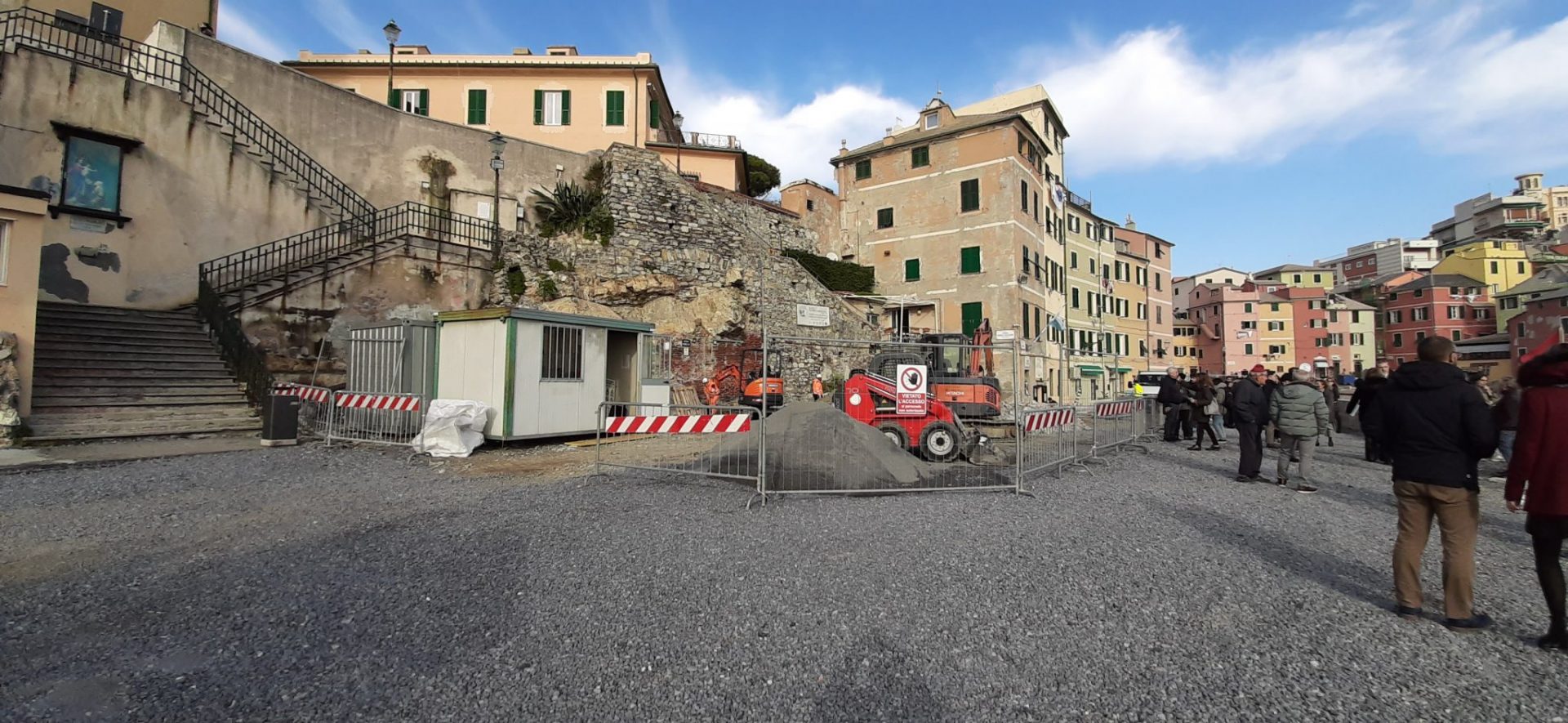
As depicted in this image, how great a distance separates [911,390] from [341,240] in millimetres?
15049

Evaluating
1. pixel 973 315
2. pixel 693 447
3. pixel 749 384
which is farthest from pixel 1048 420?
pixel 973 315

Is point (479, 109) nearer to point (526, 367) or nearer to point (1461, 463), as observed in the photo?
point (526, 367)

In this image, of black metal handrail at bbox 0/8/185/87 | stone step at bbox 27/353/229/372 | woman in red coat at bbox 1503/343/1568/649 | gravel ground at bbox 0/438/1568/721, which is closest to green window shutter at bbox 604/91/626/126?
black metal handrail at bbox 0/8/185/87

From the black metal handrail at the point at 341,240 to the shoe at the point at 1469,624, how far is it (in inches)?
715

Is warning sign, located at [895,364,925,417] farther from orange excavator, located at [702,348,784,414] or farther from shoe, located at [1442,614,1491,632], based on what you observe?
orange excavator, located at [702,348,784,414]

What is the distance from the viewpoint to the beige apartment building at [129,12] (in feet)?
60.5

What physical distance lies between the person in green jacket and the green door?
22.9 meters

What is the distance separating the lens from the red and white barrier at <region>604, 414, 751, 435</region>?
7.30 meters

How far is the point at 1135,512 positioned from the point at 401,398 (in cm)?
1063

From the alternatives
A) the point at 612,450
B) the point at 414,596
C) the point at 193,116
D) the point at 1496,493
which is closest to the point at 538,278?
the point at 193,116

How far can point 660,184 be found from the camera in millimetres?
21031

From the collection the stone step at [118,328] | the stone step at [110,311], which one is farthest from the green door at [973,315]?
the stone step at [110,311]

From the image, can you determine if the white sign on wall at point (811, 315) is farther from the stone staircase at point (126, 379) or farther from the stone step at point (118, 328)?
the stone step at point (118, 328)

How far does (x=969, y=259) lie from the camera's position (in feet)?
105
